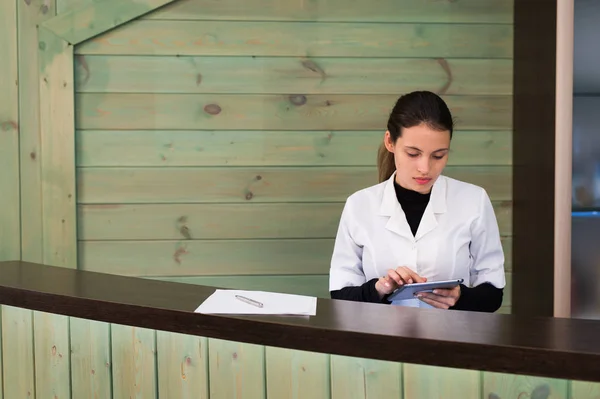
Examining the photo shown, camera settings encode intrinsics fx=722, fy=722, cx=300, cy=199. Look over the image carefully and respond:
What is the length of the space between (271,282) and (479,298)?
3.95 ft

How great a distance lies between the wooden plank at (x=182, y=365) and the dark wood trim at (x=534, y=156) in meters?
1.63

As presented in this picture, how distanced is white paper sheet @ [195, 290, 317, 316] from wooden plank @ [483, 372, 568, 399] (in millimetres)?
353

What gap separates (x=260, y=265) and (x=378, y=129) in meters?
0.75

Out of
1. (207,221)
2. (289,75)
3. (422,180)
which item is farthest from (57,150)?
(422,180)

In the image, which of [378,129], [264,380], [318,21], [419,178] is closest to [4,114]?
[318,21]

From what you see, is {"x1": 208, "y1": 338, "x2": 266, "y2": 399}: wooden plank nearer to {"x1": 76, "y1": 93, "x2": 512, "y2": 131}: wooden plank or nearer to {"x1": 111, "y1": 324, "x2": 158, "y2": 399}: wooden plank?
{"x1": 111, "y1": 324, "x2": 158, "y2": 399}: wooden plank

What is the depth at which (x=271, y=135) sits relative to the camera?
9.82ft

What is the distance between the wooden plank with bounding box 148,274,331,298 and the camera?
3.01 metres

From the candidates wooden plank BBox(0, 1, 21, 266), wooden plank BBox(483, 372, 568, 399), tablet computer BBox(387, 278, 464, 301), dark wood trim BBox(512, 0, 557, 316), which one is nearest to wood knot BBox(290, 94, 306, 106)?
dark wood trim BBox(512, 0, 557, 316)

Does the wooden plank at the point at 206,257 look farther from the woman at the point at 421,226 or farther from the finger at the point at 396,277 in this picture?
the finger at the point at 396,277

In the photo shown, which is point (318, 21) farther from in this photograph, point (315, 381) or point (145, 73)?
point (315, 381)

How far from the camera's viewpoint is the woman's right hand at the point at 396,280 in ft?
5.91

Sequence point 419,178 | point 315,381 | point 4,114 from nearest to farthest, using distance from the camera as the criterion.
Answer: point 315,381
point 419,178
point 4,114

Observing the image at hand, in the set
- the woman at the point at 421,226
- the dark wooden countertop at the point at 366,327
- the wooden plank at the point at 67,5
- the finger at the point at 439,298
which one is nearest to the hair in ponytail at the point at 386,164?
the woman at the point at 421,226
